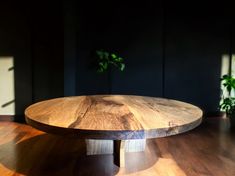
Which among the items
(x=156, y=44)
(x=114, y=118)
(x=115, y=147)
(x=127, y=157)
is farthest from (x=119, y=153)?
(x=156, y=44)

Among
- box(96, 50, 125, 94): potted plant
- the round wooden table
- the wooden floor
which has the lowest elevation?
the wooden floor

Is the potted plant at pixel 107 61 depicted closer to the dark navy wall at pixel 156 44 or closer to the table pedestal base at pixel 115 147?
the dark navy wall at pixel 156 44

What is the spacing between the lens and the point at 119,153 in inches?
107

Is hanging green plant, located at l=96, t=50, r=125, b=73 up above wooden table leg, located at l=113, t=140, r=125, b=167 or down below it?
above

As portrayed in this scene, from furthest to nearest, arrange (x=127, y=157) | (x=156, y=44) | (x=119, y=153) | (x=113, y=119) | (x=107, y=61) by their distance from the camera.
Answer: (x=156, y=44)
(x=107, y=61)
(x=127, y=157)
(x=119, y=153)
(x=113, y=119)

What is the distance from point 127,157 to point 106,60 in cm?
188

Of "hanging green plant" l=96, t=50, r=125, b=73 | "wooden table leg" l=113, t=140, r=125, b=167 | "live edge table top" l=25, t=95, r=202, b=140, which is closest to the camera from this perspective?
"live edge table top" l=25, t=95, r=202, b=140

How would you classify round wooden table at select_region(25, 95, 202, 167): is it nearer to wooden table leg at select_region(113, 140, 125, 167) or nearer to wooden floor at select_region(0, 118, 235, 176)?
wooden table leg at select_region(113, 140, 125, 167)

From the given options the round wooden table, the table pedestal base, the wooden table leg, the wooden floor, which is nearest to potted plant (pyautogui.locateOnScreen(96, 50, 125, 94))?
the wooden floor

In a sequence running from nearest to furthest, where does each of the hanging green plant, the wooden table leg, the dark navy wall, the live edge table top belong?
the live edge table top → the wooden table leg → the hanging green plant → the dark navy wall

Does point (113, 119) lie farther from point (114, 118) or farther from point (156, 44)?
point (156, 44)

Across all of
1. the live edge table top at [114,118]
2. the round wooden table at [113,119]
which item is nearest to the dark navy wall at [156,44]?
the round wooden table at [113,119]

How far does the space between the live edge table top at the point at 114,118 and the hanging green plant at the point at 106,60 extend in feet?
5.47

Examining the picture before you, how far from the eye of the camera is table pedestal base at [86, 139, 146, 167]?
2720 millimetres
